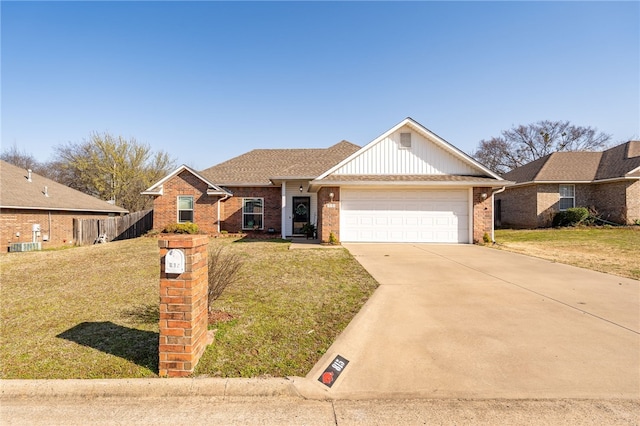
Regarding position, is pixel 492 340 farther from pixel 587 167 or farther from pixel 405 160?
pixel 587 167

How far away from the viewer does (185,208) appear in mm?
16812

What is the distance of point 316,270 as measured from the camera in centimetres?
802

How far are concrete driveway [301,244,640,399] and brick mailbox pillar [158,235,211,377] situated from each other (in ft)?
4.42

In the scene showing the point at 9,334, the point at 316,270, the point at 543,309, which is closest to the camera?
the point at 9,334

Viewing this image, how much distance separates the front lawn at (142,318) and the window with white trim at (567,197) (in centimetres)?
2094

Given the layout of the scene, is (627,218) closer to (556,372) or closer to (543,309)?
(543,309)

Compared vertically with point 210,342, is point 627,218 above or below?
above

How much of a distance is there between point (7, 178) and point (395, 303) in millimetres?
24030

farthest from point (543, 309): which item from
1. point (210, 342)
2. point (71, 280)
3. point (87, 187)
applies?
point (87, 187)

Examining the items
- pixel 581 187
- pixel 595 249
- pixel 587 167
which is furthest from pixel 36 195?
pixel 587 167

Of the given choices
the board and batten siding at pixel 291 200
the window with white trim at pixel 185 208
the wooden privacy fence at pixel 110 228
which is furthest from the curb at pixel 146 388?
the wooden privacy fence at pixel 110 228

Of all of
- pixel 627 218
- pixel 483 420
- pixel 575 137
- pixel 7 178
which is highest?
pixel 575 137

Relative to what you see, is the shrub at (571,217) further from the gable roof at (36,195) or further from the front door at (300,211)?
the gable roof at (36,195)

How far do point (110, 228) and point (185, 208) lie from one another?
6374mm
